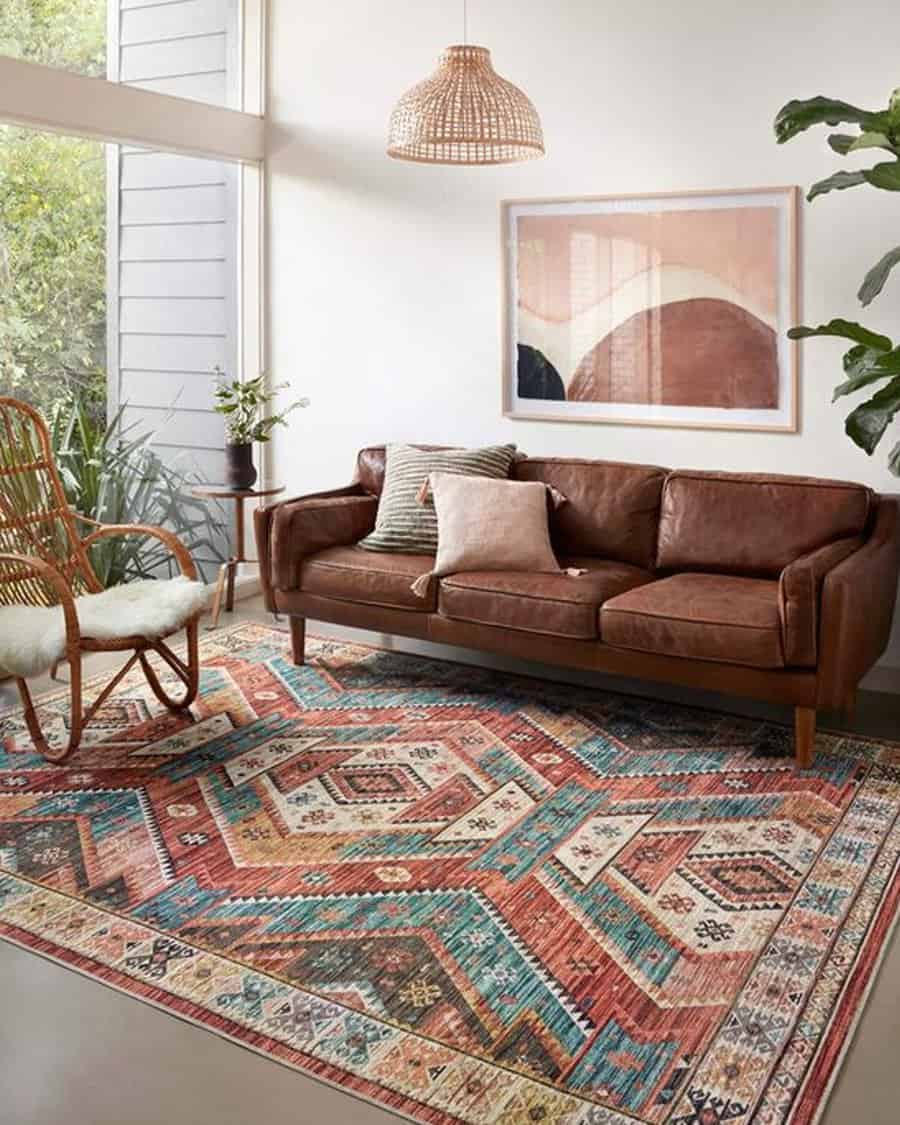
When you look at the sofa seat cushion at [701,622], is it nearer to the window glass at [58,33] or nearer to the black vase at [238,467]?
the black vase at [238,467]

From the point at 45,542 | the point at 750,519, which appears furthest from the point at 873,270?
the point at 45,542

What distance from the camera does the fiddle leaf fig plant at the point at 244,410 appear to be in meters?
5.40

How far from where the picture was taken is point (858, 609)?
154 inches

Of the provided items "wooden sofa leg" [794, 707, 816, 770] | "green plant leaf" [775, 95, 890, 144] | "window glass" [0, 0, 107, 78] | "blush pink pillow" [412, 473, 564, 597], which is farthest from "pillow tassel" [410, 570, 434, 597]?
"window glass" [0, 0, 107, 78]

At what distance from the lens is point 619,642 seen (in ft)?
13.5

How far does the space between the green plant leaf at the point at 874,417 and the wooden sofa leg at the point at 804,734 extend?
0.80 m

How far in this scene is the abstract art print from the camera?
473cm

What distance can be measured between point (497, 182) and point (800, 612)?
2.41m

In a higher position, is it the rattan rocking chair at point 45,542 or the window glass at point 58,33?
the window glass at point 58,33

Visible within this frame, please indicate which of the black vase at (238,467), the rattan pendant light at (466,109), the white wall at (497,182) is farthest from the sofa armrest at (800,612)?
the black vase at (238,467)

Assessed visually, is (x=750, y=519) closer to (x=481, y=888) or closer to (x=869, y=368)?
(x=869, y=368)

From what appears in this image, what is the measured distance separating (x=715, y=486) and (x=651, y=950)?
83.7 inches

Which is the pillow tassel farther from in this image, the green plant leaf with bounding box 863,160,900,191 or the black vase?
the green plant leaf with bounding box 863,160,900,191

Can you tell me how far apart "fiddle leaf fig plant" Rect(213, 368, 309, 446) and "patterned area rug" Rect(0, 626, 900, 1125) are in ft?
4.40
